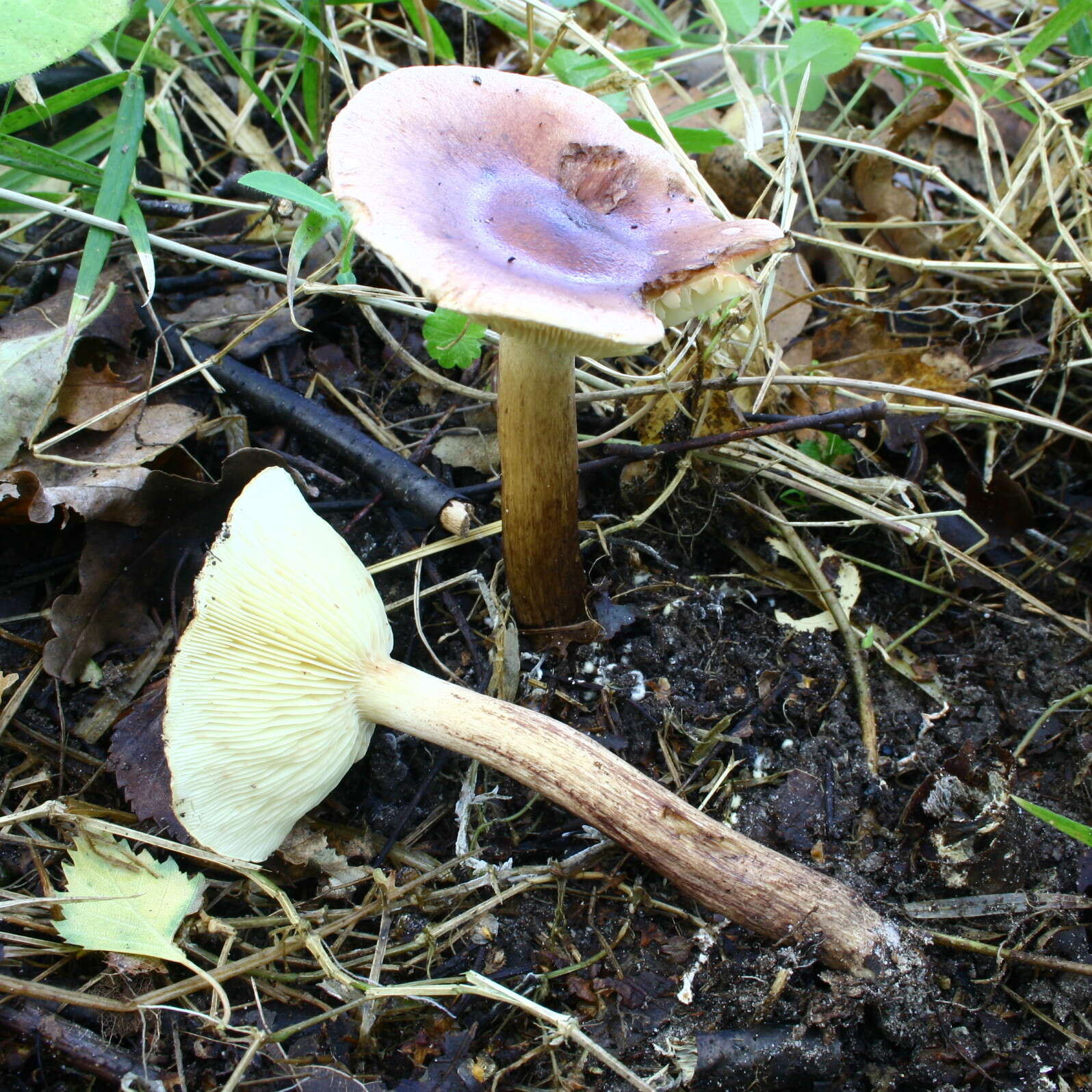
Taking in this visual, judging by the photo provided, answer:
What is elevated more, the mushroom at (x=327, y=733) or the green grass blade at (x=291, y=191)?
the green grass blade at (x=291, y=191)

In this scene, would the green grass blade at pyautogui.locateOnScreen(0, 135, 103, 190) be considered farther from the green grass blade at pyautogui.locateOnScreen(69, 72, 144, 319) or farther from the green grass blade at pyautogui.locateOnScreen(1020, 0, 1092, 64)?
the green grass blade at pyautogui.locateOnScreen(1020, 0, 1092, 64)

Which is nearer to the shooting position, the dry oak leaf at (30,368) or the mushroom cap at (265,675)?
the mushroom cap at (265,675)

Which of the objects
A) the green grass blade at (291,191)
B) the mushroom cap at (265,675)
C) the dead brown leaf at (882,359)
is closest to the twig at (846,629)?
the dead brown leaf at (882,359)

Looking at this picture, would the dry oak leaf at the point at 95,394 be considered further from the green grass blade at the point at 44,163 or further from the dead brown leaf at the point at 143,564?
the green grass blade at the point at 44,163

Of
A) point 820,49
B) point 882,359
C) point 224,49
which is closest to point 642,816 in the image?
point 882,359

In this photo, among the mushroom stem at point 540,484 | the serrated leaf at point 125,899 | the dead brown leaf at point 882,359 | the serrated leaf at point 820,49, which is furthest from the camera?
the dead brown leaf at point 882,359

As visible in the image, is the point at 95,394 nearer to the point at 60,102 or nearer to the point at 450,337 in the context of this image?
the point at 60,102

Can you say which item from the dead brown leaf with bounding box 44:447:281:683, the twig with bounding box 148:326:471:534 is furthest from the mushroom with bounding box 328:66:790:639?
the dead brown leaf with bounding box 44:447:281:683

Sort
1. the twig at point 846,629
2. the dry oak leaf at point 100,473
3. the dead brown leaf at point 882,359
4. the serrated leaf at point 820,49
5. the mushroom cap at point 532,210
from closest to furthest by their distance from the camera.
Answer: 1. the mushroom cap at point 532,210
2. the dry oak leaf at point 100,473
3. the twig at point 846,629
4. the serrated leaf at point 820,49
5. the dead brown leaf at point 882,359
